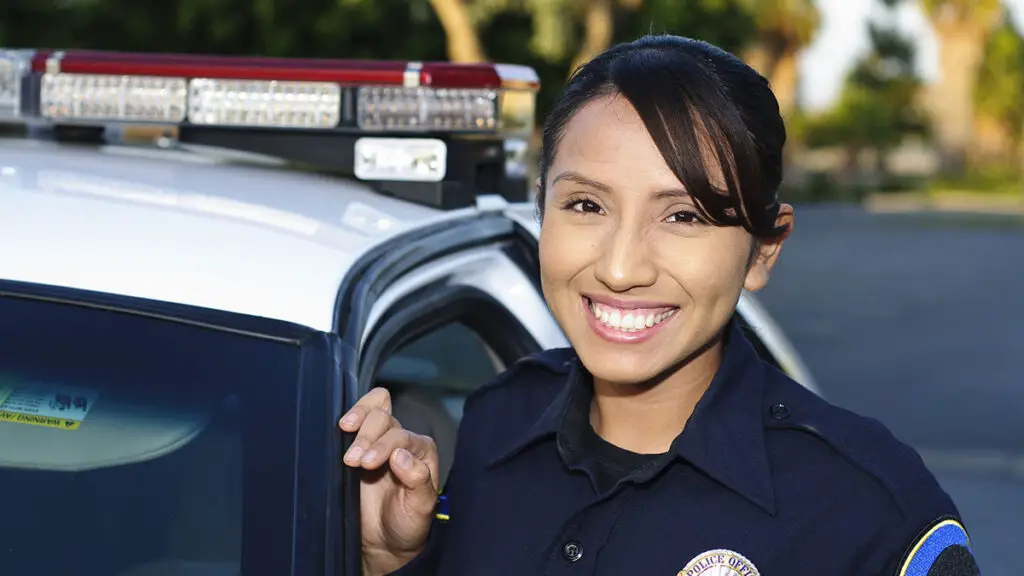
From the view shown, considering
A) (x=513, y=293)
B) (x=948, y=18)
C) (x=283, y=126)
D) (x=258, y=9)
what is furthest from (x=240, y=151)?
(x=948, y=18)

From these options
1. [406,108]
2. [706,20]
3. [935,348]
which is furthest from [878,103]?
[406,108]

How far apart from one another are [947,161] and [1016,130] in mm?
5523

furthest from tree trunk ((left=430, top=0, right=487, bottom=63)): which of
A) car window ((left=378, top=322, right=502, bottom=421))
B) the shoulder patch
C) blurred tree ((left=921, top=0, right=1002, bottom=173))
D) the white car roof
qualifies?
blurred tree ((left=921, top=0, right=1002, bottom=173))

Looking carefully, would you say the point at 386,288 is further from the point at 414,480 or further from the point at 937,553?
the point at 937,553

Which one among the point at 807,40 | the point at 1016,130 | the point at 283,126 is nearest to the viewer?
the point at 283,126

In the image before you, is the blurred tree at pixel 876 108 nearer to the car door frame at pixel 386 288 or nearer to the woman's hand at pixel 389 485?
the car door frame at pixel 386 288

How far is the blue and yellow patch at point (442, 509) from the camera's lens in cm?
175

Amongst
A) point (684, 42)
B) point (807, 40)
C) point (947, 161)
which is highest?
point (684, 42)

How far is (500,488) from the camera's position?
167 centimetres

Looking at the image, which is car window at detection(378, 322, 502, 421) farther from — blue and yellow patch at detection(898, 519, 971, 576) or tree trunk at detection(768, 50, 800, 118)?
tree trunk at detection(768, 50, 800, 118)

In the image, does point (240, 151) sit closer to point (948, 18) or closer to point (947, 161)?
point (948, 18)

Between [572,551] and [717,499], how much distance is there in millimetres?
167

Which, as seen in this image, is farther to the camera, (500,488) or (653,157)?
(500,488)

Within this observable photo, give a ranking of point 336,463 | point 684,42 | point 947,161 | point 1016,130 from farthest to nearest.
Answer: point 1016,130, point 947,161, point 684,42, point 336,463
